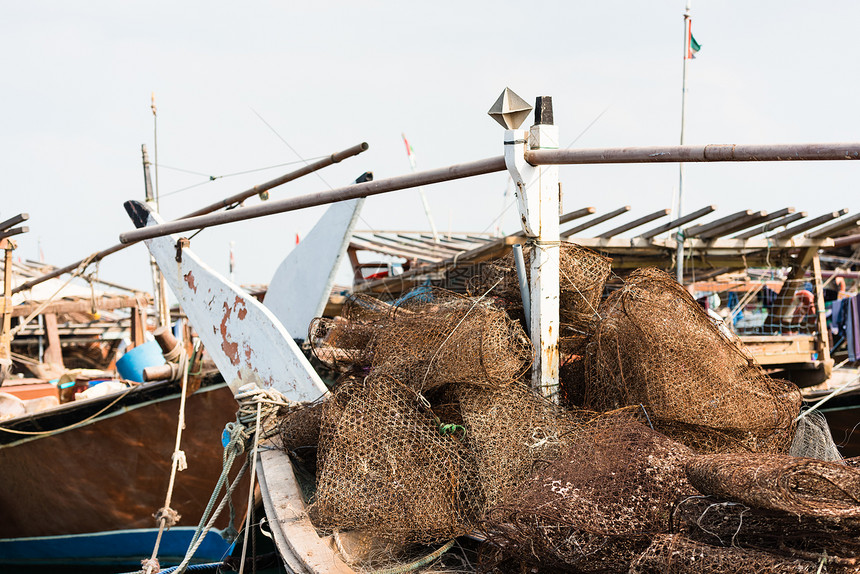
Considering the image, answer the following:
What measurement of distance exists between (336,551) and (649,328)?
1700 millimetres

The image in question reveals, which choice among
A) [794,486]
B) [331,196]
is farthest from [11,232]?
[794,486]

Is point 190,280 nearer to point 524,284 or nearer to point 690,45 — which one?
point 524,284

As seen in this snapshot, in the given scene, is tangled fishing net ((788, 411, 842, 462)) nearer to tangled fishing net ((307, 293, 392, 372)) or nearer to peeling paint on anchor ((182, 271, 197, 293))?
tangled fishing net ((307, 293, 392, 372))

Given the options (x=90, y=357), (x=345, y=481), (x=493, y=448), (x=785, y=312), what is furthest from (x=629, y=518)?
(x=90, y=357)

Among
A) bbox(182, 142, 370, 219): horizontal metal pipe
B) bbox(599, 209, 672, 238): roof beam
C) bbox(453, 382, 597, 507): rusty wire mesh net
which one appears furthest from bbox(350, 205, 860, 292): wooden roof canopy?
bbox(453, 382, 597, 507): rusty wire mesh net

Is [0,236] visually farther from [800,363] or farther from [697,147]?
[800,363]

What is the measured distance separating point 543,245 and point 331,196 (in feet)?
4.76

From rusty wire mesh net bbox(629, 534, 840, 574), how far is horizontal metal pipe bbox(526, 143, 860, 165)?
1.45 meters

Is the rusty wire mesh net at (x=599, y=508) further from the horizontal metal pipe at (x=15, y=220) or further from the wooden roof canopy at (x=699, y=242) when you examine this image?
the horizontal metal pipe at (x=15, y=220)

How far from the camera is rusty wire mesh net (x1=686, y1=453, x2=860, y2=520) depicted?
78.6 inches

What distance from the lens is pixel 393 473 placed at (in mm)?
3297

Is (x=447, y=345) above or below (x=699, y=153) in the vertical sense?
below

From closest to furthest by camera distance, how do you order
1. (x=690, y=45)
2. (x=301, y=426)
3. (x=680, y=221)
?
(x=301, y=426), (x=680, y=221), (x=690, y=45)

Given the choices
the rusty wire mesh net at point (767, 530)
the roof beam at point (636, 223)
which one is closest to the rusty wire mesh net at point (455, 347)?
the rusty wire mesh net at point (767, 530)
